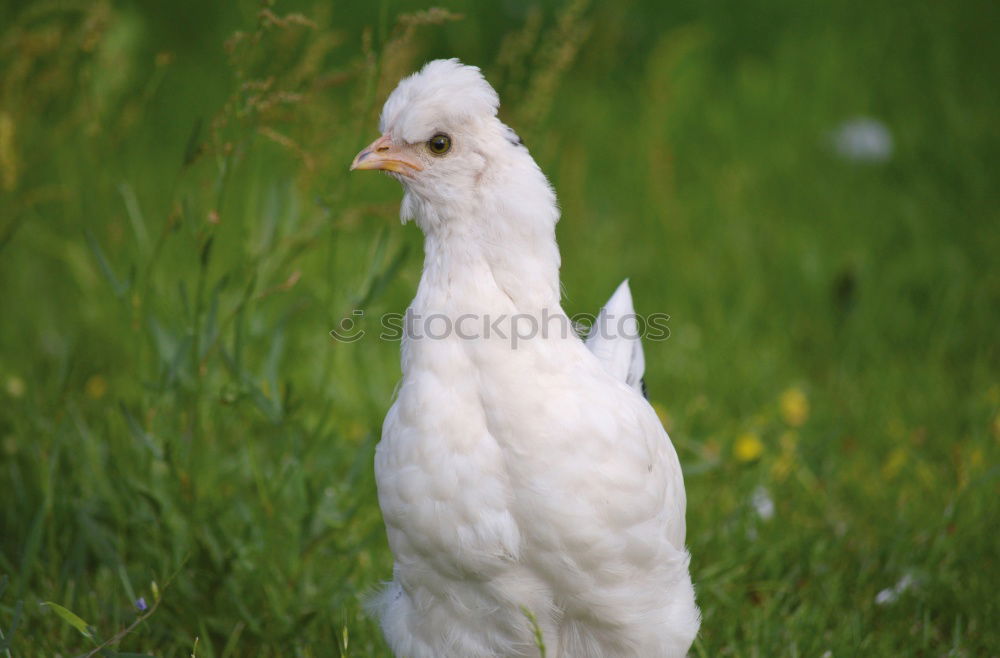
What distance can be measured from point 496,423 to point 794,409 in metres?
2.05

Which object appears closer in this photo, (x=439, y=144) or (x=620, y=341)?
(x=439, y=144)

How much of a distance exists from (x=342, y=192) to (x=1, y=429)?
1622 millimetres

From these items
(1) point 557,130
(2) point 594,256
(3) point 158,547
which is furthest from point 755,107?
(3) point 158,547

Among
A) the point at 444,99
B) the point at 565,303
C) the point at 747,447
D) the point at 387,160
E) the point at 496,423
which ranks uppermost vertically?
the point at 444,99

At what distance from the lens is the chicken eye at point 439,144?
2.08m

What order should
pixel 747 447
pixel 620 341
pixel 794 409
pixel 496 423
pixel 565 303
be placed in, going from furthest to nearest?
pixel 565 303 → pixel 794 409 → pixel 747 447 → pixel 620 341 → pixel 496 423

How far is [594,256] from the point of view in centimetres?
463

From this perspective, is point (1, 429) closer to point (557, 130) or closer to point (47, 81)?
point (47, 81)

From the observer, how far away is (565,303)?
4.29m

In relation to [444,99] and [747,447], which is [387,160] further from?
[747,447]

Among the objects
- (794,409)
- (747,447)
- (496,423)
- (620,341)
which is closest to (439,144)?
(496,423)

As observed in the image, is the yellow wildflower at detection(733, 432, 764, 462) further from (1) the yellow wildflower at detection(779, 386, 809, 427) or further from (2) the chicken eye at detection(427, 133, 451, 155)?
(2) the chicken eye at detection(427, 133, 451, 155)

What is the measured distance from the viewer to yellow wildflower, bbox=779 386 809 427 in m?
3.75

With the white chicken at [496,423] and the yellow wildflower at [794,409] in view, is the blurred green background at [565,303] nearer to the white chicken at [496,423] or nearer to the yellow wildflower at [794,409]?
the yellow wildflower at [794,409]
